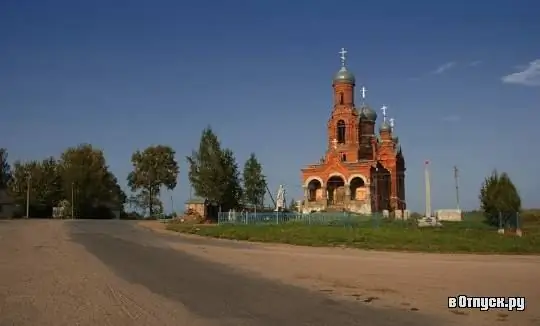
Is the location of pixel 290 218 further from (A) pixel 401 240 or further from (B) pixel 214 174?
(A) pixel 401 240

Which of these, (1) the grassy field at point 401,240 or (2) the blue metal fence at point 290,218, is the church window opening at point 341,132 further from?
(1) the grassy field at point 401,240

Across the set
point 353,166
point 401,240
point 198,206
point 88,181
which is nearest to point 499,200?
point 401,240

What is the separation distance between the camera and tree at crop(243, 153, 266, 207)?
69.7 metres

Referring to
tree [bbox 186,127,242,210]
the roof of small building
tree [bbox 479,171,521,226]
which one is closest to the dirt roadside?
tree [bbox 479,171,521,226]

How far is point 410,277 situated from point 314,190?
178ft

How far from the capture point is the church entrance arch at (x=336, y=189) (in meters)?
64.9

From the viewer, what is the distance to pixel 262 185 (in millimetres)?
70688

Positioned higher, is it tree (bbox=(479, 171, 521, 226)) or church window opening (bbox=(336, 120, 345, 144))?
church window opening (bbox=(336, 120, 345, 144))

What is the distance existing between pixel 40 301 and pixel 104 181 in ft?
275

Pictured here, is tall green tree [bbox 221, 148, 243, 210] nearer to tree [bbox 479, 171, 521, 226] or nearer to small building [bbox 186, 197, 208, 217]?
small building [bbox 186, 197, 208, 217]

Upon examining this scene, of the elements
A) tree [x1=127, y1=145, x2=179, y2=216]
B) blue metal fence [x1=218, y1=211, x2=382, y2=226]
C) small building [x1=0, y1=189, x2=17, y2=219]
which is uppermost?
tree [x1=127, y1=145, x2=179, y2=216]

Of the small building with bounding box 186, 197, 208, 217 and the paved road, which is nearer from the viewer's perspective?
the paved road

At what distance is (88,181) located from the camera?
87.4m

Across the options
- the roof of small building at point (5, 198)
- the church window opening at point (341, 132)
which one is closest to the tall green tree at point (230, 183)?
the church window opening at point (341, 132)
